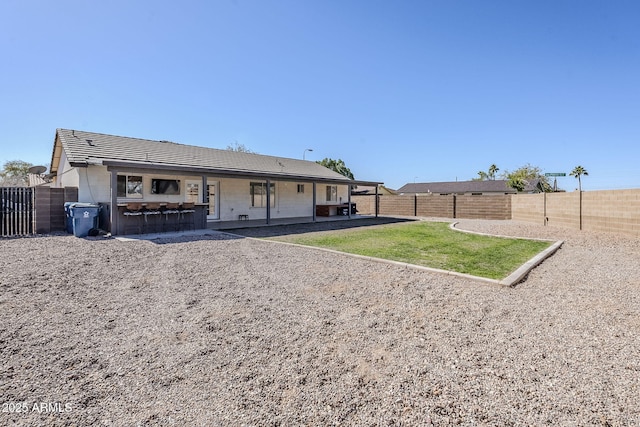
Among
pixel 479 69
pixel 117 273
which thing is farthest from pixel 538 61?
pixel 117 273

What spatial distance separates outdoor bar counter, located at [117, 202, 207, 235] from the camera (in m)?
10.4

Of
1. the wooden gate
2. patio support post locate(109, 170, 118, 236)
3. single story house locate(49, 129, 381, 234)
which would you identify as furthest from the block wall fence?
the wooden gate

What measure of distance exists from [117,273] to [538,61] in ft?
57.3

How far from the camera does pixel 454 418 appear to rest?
2006mm

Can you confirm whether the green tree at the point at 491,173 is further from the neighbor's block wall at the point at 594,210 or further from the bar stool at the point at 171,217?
the bar stool at the point at 171,217

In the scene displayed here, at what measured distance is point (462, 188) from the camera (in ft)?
165

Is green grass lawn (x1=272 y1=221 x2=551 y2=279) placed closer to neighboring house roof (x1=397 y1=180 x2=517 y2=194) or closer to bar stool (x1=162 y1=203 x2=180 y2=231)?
bar stool (x1=162 y1=203 x2=180 y2=231)

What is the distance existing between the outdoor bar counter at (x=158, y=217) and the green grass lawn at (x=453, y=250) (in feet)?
12.9

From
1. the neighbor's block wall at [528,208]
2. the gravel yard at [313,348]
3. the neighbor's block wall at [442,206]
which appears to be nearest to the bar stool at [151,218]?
the gravel yard at [313,348]

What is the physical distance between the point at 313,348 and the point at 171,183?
13.2 metres

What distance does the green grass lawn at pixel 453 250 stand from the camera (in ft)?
21.3

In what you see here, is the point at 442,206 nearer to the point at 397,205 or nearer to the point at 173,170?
the point at 397,205

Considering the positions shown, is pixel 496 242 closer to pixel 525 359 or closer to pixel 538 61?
pixel 525 359

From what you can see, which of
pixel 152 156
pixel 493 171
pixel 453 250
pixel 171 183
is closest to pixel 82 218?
pixel 171 183
